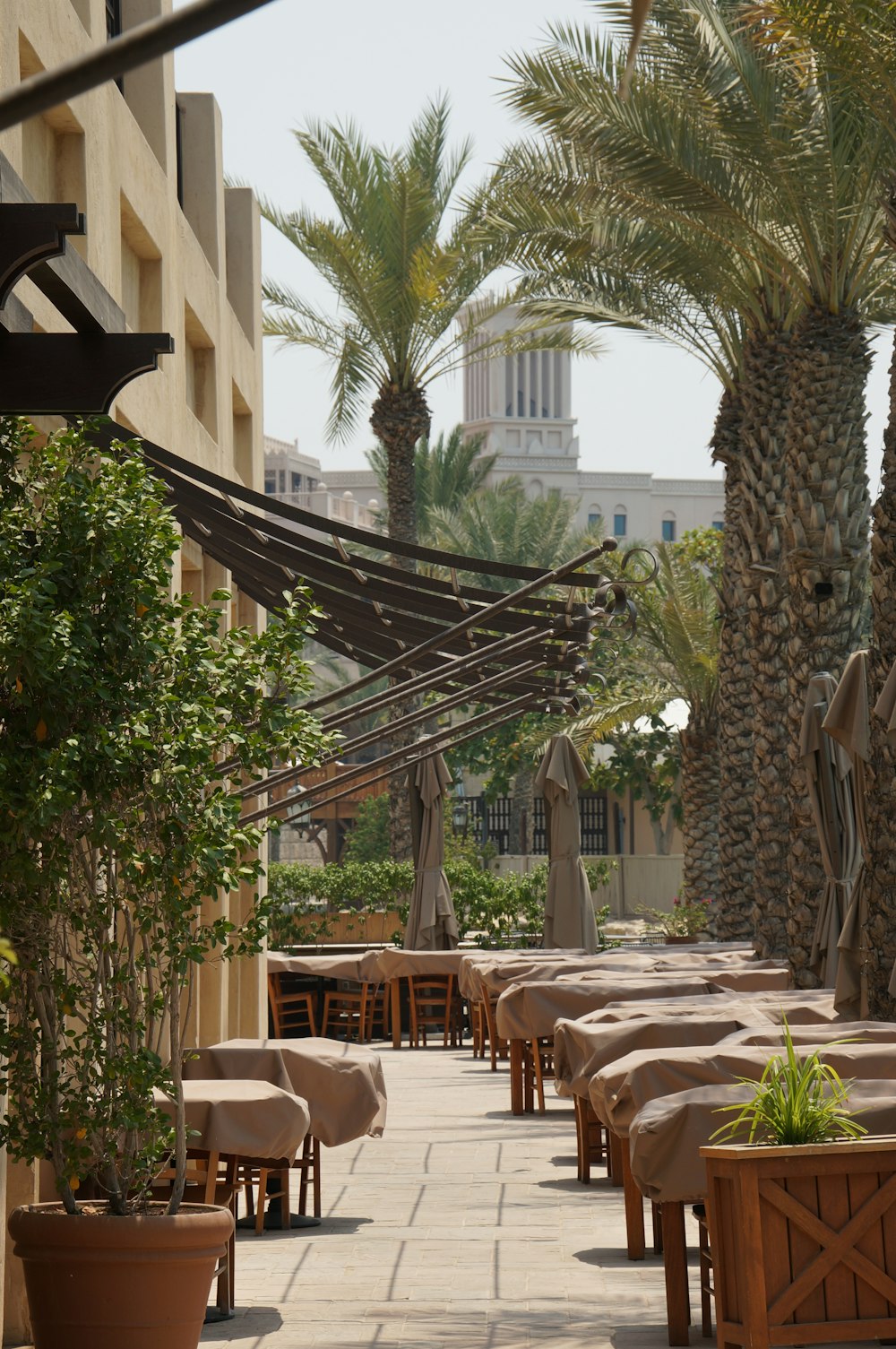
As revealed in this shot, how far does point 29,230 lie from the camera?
442 centimetres

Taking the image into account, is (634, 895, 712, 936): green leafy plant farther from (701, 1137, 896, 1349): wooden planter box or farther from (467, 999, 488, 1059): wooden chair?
(701, 1137, 896, 1349): wooden planter box

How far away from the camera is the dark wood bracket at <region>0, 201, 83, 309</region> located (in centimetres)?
441

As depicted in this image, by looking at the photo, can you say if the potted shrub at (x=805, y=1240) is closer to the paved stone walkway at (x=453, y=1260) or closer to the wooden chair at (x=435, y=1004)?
the paved stone walkway at (x=453, y=1260)

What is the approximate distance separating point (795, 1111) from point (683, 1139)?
0.54 meters

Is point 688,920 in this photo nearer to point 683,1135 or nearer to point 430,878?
point 430,878

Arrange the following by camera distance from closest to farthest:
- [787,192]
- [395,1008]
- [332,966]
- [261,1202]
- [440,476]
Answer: [261,1202] < [787,192] < [332,966] < [395,1008] < [440,476]

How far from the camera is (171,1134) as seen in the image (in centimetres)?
566

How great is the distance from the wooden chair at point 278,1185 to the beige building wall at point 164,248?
163 cm

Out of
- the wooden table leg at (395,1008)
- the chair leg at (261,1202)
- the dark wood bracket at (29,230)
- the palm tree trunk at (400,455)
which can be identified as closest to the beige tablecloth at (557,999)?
the chair leg at (261,1202)

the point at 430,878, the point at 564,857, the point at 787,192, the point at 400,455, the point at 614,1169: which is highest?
the point at 400,455

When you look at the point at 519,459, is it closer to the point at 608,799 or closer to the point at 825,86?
the point at 608,799

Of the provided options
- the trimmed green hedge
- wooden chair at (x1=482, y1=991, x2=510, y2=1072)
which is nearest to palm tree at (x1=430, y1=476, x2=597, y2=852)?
the trimmed green hedge

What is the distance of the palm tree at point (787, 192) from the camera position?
13.3 m

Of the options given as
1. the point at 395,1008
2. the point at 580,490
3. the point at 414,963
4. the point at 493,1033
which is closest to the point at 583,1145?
the point at 493,1033
